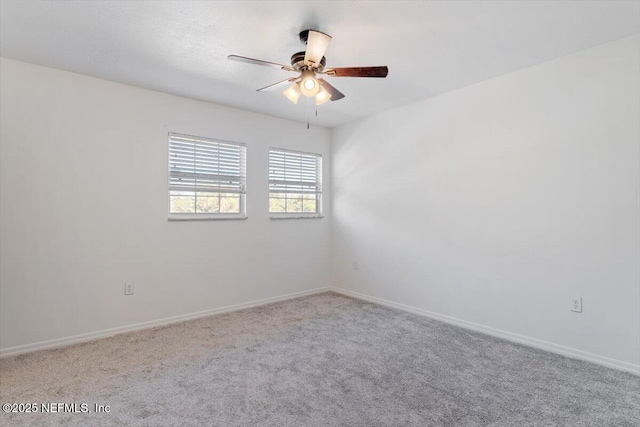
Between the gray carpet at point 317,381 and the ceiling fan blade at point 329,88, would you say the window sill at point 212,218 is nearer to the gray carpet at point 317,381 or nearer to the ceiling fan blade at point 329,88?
the gray carpet at point 317,381

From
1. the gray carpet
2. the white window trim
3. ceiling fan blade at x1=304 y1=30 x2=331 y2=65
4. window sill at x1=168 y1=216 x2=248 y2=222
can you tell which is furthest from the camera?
the white window trim

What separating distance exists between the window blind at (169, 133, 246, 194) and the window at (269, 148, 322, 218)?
0.48 metres

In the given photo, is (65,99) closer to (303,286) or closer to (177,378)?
(177,378)

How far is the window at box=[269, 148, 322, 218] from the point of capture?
4.48 metres

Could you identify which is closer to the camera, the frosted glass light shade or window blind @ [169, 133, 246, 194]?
the frosted glass light shade

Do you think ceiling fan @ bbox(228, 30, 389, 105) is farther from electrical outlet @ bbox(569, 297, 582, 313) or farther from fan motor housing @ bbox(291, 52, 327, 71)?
electrical outlet @ bbox(569, 297, 582, 313)

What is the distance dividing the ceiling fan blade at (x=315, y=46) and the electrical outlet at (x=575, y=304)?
2789 millimetres

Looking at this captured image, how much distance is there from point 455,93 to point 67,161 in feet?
12.7

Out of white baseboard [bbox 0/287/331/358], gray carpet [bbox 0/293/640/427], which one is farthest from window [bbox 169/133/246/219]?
gray carpet [bbox 0/293/640/427]

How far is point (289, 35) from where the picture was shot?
7.97 feet

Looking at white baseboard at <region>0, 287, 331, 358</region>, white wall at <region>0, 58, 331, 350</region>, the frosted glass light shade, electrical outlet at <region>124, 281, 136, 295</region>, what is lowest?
white baseboard at <region>0, 287, 331, 358</region>

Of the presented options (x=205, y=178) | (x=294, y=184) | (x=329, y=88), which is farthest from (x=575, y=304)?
(x=205, y=178)

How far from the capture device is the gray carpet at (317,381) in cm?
192

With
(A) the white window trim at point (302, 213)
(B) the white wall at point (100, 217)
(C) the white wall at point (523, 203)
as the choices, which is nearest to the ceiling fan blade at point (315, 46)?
(C) the white wall at point (523, 203)
